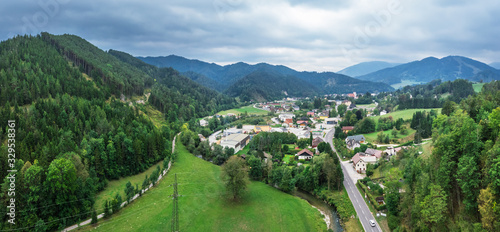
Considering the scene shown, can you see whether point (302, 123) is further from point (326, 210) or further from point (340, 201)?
point (326, 210)

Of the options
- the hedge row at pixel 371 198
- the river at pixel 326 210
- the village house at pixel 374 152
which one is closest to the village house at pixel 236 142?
the river at pixel 326 210

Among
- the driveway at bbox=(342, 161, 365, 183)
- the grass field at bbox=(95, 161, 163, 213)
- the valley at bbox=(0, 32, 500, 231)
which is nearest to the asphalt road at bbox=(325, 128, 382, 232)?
the valley at bbox=(0, 32, 500, 231)

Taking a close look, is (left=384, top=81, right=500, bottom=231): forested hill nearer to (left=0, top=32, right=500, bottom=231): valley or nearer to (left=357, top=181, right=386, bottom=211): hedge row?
(left=0, top=32, right=500, bottom=231): valley

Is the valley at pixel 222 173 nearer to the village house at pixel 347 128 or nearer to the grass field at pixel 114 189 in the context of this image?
the grass field at pixel 114 189

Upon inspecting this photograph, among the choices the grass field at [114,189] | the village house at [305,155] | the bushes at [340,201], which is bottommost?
the bushes at [340,201]

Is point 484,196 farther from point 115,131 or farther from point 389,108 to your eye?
point 389,108

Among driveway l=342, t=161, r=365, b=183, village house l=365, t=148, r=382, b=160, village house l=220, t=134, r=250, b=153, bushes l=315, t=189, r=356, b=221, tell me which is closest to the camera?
bushes l=315, t=189, r=356, b=221
